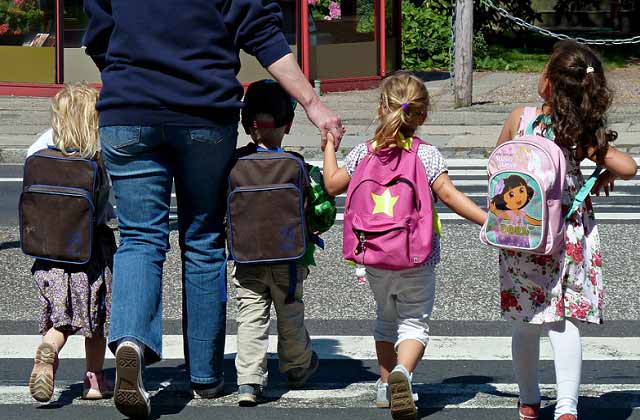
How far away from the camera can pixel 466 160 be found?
13.5 meters

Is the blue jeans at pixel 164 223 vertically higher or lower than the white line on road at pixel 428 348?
higher

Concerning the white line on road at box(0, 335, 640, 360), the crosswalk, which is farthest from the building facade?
the crosswalk

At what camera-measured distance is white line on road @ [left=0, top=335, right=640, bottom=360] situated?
5.61 metres

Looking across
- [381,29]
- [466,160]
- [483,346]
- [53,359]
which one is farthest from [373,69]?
[53,359]

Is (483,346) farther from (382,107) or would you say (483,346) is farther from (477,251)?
(477,251)

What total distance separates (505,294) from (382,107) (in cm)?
84

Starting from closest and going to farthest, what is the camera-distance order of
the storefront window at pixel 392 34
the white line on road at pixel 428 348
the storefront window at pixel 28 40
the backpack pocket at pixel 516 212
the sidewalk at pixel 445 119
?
1. the backpack pocket at pixel 516 212
2. the white line on road at pixel 428 348
3. the sidewalk at pixel 445 119
4. the storefront window at pixel 28 40
5. the storefront window at pixel 392 34

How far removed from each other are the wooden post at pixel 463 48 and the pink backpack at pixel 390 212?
12.0m

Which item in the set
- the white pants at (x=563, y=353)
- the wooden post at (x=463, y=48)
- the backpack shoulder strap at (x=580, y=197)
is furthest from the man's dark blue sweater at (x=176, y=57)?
the wooden post at (x=463, y=48)

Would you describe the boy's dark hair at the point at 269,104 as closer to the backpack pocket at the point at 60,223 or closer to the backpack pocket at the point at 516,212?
the backpack pocket at the point at 60,223

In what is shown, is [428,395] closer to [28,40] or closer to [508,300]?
[508,300]

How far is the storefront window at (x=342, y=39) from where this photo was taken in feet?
63.1

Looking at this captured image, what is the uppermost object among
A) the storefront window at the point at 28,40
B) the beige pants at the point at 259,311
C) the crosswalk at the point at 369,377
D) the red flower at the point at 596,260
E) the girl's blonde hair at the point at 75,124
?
the storefront window at the point at 28,40

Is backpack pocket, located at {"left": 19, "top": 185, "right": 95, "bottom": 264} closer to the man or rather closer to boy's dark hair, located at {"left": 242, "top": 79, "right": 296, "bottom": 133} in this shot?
the man
